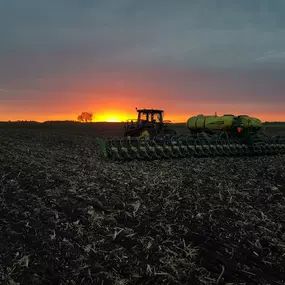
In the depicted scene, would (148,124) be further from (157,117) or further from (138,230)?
(138,230)

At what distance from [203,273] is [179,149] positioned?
11.7m

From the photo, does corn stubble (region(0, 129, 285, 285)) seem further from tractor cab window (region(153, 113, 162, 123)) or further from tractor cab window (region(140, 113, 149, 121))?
tractor cab window (region(153, 113, 162, 123))

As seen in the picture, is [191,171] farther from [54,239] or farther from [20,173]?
[54,239]

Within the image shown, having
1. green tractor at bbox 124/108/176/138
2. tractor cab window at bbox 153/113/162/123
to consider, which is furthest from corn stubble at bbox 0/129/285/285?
tractor cab window at bbox 153/113/162/123

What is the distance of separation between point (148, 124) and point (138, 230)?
14.4 m

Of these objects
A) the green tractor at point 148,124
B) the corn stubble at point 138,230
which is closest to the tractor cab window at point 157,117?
the green tractor at point 148,124

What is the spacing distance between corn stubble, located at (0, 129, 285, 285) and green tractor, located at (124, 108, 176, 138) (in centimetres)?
981

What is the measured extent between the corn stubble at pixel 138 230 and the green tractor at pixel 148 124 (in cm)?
981

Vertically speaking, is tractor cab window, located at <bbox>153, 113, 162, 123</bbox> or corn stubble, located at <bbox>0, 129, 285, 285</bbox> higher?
tractor cab window, located at <bbox>153, 113, 162, 123</bbox>

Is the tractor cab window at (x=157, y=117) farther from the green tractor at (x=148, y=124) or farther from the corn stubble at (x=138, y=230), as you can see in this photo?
the corn stubble at (x=138, y=230)

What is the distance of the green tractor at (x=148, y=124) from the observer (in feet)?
65.1

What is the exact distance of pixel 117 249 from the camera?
505 cm

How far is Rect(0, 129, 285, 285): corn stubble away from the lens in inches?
175

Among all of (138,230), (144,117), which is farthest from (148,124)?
(138,230)
